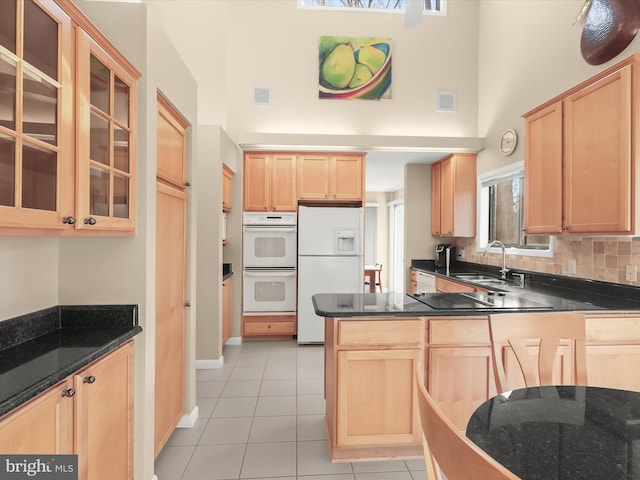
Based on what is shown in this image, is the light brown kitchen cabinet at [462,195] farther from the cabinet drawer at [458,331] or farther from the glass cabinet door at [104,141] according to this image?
the glass cabinet door at [104,141]

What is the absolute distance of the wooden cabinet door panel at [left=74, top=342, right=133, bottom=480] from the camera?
124 cm

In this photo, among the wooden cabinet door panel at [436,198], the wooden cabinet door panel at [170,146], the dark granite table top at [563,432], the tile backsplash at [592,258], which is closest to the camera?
the dark granite table top at [563,432]

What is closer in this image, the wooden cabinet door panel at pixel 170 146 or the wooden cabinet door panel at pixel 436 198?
the wooden cabinet door panel at pixel 170 146

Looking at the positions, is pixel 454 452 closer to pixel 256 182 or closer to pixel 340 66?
pixel 256 182

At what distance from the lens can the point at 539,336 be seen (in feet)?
4.90

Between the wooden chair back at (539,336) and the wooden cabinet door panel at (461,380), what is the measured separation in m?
0.55

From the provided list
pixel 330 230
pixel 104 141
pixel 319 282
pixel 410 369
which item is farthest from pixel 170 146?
pixel 319 282

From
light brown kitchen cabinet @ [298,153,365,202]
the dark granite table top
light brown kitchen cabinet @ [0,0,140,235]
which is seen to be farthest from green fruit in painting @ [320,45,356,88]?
the dark granite table top

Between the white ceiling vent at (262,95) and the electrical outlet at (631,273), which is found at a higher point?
the white ceiling vent at (262,95)

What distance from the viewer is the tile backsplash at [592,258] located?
238 cm

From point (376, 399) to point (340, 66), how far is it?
3960mm

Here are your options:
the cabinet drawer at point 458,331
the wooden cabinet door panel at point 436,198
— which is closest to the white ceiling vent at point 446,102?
the wooden cabinet door panel at point 436,198

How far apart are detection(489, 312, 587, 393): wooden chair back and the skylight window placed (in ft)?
14.3

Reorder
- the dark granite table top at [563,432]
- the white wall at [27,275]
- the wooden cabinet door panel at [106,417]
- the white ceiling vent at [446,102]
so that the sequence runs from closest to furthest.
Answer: the dark granite table top at [563,432]
the wooden cabinet door panel at [106,417]
the white wall at [27,275]
the white ceiling vent at [446,102]
